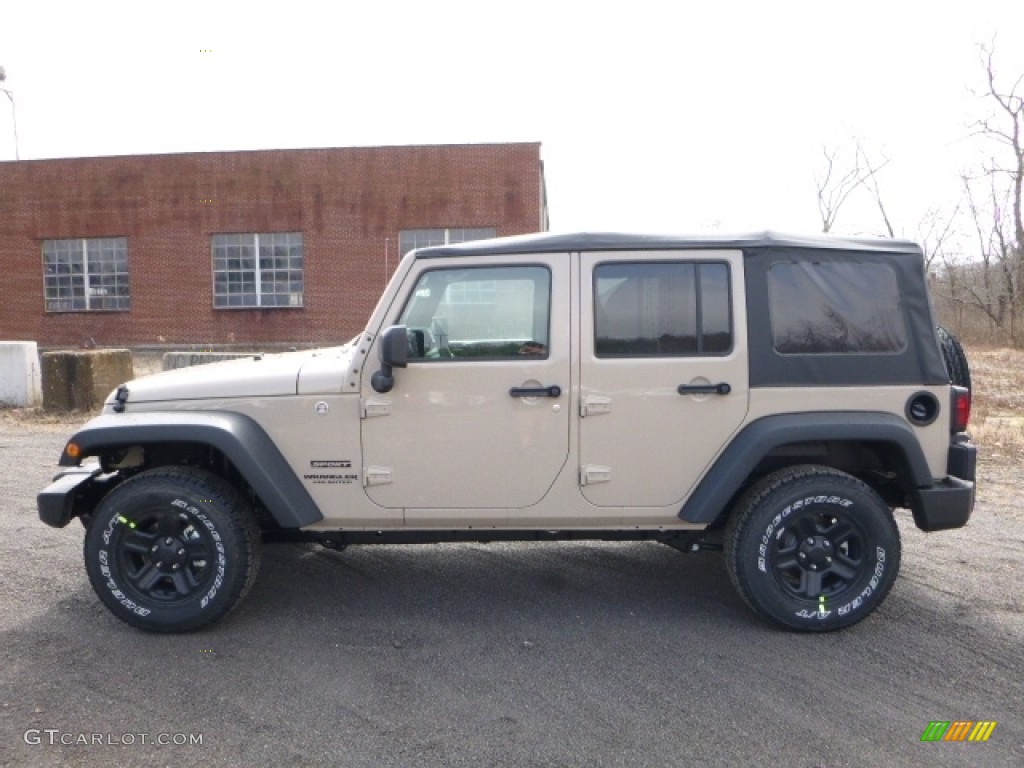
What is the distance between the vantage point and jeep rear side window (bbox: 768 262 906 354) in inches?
156

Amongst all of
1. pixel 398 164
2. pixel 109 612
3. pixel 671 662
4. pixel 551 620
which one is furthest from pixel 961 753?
pixel 398 164

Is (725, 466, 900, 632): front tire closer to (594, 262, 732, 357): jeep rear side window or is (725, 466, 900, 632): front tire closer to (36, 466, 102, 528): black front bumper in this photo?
(594, 262, 732, 357): jeep rear side window

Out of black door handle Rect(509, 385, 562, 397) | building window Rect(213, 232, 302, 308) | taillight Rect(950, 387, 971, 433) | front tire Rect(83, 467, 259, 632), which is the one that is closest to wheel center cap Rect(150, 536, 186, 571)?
front tire Rect(83, 467, 259, 632)

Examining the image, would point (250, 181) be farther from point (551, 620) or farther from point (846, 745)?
point (846, 745)

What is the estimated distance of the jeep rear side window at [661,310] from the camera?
3.92 metres

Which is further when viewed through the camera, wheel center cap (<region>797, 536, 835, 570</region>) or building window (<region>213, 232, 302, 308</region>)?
building window (<region>213, 232, 302, 308</region>)

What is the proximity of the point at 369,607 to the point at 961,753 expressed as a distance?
2.81 metres

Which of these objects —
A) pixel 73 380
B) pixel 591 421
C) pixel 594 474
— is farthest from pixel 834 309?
pixel 73 380

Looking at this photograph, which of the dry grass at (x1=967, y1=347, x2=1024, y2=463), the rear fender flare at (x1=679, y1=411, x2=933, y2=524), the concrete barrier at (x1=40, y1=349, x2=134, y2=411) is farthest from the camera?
the concrete barrier at (x1=40, y1=349, x2=134, y2=411)

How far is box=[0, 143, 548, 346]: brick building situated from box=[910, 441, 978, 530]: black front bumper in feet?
58.0

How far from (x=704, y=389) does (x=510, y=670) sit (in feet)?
5.32

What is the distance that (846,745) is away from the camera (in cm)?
296

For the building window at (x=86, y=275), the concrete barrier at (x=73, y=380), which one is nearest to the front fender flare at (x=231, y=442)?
the concrete barrier at (x=73, y=380)

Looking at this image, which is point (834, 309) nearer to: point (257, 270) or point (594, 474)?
point (594, 474)
